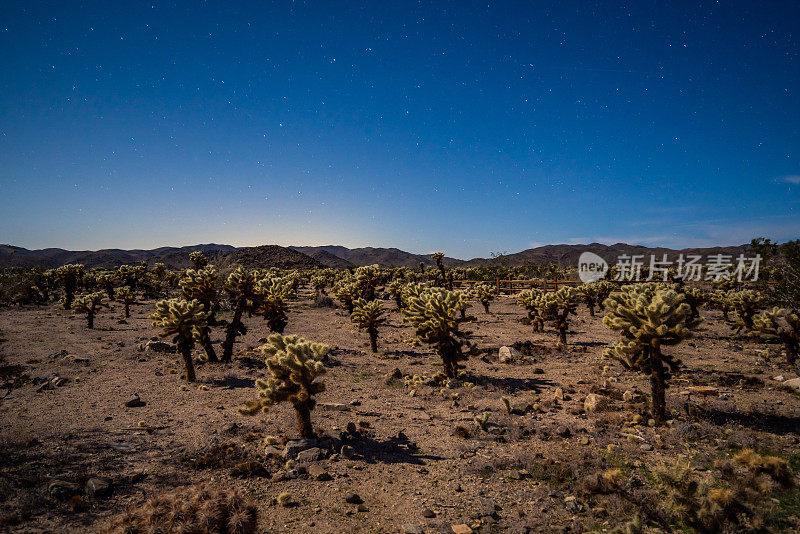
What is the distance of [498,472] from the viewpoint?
7387 mm

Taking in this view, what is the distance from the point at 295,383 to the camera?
8.54 m

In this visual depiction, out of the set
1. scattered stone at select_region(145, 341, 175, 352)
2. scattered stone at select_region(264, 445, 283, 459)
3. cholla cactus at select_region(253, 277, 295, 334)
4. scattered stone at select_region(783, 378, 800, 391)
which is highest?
cholla cactus at select_region(253, 277, 295, 334)

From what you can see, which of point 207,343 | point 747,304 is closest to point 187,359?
point 207,343

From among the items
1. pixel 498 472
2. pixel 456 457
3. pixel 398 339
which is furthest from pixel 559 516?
pixel 398 339

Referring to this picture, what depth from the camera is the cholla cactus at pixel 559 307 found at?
787 inches

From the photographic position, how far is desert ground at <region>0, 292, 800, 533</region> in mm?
6035

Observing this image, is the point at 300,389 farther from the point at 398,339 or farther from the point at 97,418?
the point at 398,339

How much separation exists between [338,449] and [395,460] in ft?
4.53

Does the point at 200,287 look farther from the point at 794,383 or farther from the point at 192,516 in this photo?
the point at 794,383

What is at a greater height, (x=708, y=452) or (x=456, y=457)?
(x=708, y=452)

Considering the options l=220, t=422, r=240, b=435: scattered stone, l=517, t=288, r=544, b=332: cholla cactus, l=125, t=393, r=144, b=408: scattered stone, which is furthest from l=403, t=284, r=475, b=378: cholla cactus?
l=517, t=288, r=544, b=332: cholla cactus

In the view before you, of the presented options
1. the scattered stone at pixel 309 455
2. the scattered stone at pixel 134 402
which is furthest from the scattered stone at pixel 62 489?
the scattered stone at pixel 134 402

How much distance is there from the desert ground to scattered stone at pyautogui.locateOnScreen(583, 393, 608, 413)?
16 centimetres

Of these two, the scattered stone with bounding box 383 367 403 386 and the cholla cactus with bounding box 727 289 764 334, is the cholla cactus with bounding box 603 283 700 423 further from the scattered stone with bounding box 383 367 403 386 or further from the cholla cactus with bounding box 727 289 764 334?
the cholla cactus with bounding box 727 289 764 334
